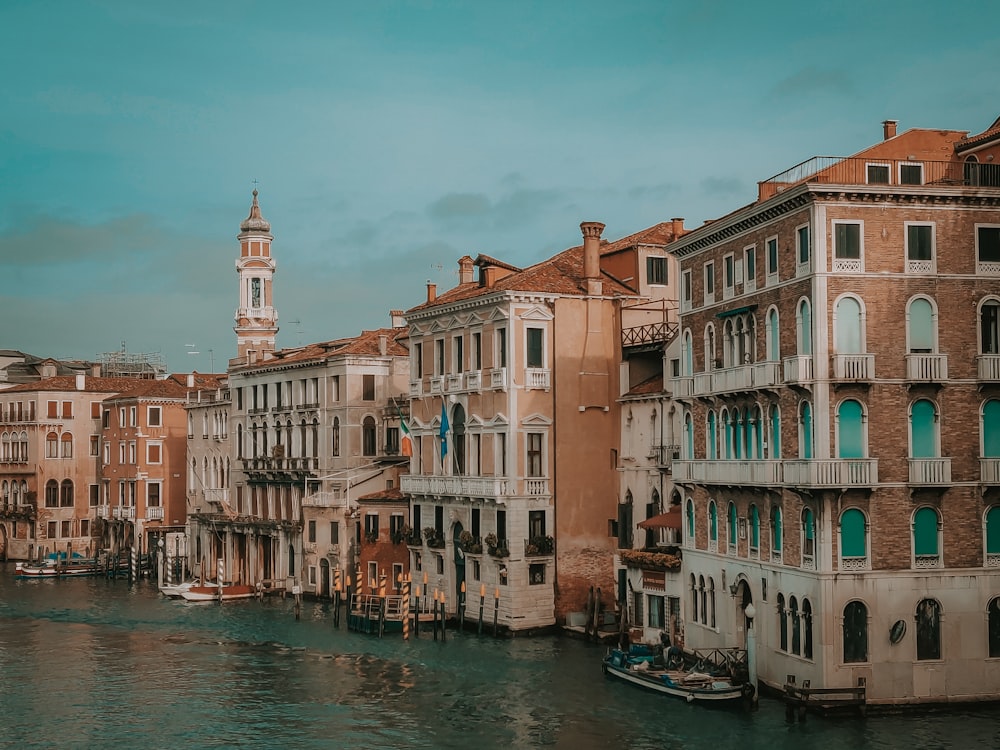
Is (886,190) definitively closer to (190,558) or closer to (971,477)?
(971,477)

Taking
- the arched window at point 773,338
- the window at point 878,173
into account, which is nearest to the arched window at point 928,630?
the arched window at point 773,338

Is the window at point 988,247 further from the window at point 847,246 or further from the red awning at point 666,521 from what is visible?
the red awning at point 666,521

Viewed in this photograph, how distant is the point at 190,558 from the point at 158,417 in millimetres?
10487

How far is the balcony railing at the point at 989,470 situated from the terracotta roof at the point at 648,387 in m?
14.7

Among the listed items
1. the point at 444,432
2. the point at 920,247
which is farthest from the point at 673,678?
the point at 444,432

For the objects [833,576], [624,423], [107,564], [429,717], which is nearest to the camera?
[833,576]

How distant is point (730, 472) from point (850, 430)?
497 cm

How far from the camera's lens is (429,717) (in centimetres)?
3431

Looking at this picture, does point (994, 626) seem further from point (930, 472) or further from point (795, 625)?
point (795, 625)

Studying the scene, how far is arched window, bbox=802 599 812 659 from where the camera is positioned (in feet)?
103

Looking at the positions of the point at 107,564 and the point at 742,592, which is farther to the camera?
the point at 107,564

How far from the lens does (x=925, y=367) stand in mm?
31328

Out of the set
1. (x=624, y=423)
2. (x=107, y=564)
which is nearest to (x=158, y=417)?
(x=107, y=564)

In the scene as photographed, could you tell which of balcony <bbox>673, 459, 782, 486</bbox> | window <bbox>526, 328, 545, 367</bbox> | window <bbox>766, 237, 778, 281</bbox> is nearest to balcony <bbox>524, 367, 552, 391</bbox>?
window <bbox>526, 328, 545, 367</bbox>
